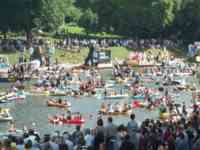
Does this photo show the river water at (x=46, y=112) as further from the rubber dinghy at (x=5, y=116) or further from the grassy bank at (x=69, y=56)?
the grassy bank at (x=69, y=56)

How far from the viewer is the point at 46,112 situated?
50.8 metres

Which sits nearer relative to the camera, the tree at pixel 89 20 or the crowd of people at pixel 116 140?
the crowd of people at pixel 116 140

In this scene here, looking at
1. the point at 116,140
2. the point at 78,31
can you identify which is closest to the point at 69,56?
the point at 78,31

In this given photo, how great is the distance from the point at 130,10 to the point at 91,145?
215 feet

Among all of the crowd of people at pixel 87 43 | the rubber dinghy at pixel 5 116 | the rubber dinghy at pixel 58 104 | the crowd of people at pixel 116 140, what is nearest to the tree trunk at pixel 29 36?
the crowd of people at pixel 87 43

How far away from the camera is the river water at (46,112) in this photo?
4578 cm

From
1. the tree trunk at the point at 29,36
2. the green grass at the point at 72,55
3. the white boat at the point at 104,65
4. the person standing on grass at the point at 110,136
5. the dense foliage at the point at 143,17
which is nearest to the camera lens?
the person standing on grass at the point at 110,136

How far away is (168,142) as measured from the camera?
25.2 m

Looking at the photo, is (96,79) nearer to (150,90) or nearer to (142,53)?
(150,90)

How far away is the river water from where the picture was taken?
4578 cm

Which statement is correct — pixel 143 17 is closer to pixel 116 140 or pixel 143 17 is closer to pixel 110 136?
pixel 110 136

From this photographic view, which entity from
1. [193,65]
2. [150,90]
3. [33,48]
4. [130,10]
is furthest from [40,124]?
[130,10]

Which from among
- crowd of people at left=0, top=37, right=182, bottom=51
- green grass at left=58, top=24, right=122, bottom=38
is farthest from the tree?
crowd of people at left=0, top=37, right=182, bottom=51

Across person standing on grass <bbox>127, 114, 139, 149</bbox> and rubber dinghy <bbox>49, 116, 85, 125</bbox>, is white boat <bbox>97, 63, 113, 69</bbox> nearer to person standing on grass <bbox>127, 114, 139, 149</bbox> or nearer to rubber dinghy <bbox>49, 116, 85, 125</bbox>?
rubber dinghy <bbox>49, 116, 85, 125</bbox>
